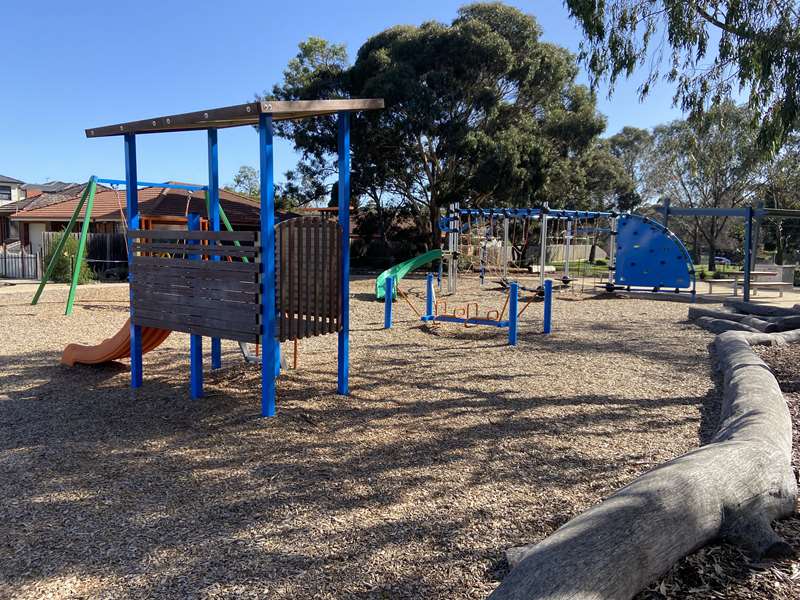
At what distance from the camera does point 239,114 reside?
5180 mm

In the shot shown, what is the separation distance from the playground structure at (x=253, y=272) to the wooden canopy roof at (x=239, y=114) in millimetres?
10

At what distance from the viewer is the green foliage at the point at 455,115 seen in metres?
25.0

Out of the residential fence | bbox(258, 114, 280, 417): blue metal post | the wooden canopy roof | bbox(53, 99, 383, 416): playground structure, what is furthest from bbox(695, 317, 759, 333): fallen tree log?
the residential fence

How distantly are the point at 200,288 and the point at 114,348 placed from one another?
6.05 feet

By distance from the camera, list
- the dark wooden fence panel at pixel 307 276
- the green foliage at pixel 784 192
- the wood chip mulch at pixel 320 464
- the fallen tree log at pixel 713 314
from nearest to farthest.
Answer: the wood chip mulch at pixel 320 464, the dark wooden fence panel at pixel 307 276, the fallen tree log at pixel 713 314, the green foliage at pixel 784 192

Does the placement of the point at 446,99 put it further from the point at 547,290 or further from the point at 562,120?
the point at 547,290

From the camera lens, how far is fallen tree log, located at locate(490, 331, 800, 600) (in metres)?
2.36

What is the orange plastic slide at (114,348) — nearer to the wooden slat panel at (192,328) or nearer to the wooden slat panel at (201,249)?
the wooden slat panel at (192,328)

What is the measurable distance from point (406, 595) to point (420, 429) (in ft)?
8.22

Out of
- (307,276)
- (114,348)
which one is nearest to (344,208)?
(307,276)

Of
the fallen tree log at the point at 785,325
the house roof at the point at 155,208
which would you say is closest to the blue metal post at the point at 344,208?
the fallen tree log at the point at 785,325

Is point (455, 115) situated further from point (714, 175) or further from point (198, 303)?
point (198, 303)

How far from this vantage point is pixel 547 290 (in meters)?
10.2

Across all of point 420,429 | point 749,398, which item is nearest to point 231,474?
point 420,429
